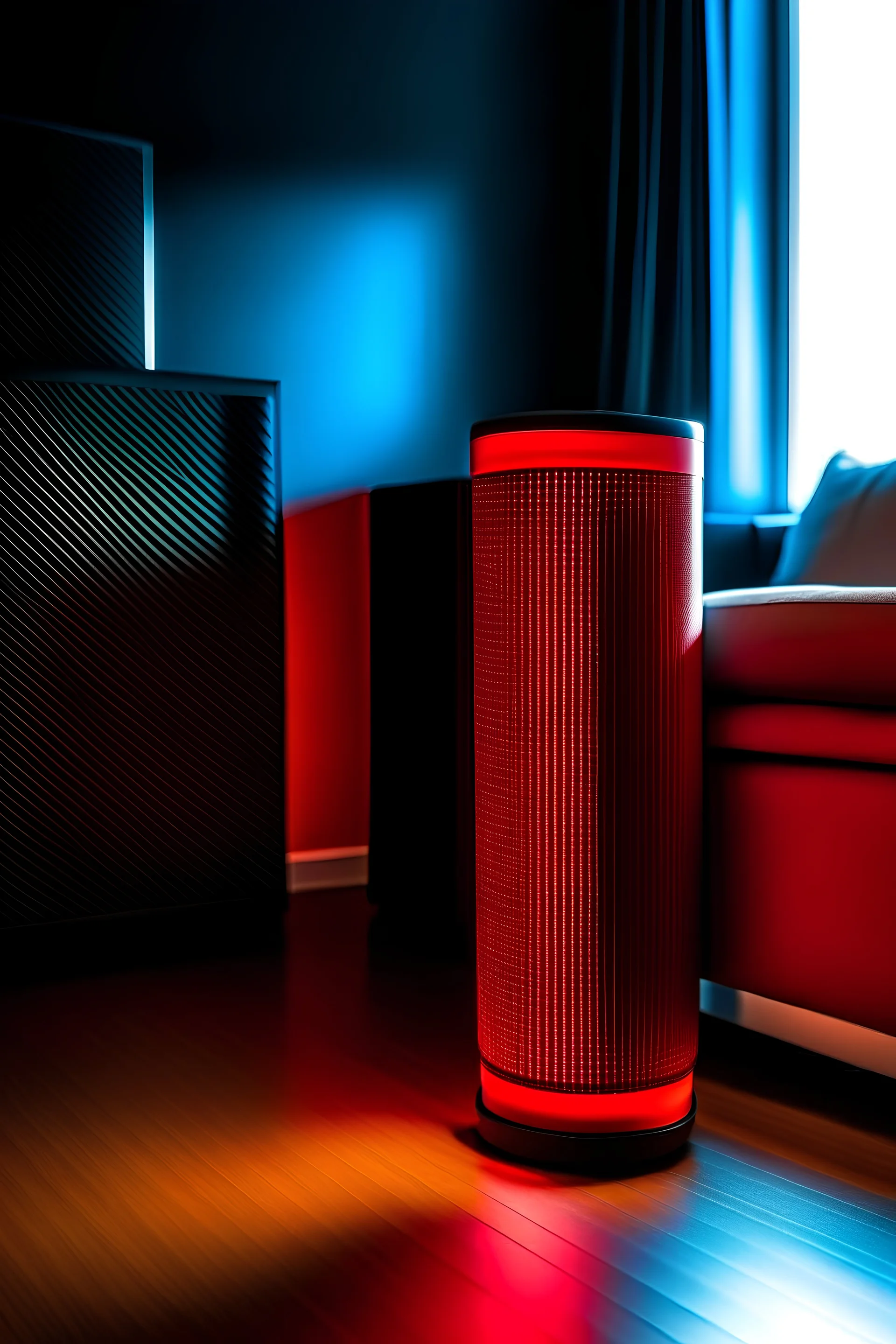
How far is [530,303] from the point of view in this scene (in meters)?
2.86

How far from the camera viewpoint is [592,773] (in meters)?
1.18

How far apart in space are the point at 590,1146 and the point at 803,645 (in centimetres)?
58

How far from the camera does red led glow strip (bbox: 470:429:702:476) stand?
3.81ft

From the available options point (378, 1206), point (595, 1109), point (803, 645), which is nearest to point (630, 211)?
point (803, 645)

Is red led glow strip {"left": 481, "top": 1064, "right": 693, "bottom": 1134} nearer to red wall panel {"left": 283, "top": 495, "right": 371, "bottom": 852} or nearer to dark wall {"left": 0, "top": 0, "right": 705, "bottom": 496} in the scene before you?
red wall panel {"left": 283, "top": 495, "right": 371, "bottom": 852}

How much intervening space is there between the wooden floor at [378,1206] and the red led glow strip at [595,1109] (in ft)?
0.15

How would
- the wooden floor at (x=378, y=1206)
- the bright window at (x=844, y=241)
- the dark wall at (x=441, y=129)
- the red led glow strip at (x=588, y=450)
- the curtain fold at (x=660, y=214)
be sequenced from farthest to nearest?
the curtain fold at (x=660, y=214) < the bright window at (x=844, y=241) < the dark wall at (x=441, y=129) < the red led glow strip at (x=588, y=450) < the wooden floor at (x=378, y=1206)

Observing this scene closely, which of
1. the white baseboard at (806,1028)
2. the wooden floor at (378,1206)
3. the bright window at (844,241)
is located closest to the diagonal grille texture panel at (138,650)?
the wooden floor at (378,1206)

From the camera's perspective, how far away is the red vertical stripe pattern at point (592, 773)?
117cm

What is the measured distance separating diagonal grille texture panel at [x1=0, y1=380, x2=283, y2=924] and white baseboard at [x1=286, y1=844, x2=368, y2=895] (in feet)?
1.31

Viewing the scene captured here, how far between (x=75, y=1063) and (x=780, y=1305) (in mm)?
922

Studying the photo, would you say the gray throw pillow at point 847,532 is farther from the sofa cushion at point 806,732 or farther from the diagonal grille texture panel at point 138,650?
the diagonal grille texture panel at point 138,650

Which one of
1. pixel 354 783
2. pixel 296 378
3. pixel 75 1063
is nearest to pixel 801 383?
pixel 296 378

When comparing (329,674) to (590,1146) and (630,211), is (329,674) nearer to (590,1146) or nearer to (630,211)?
(630,211)
